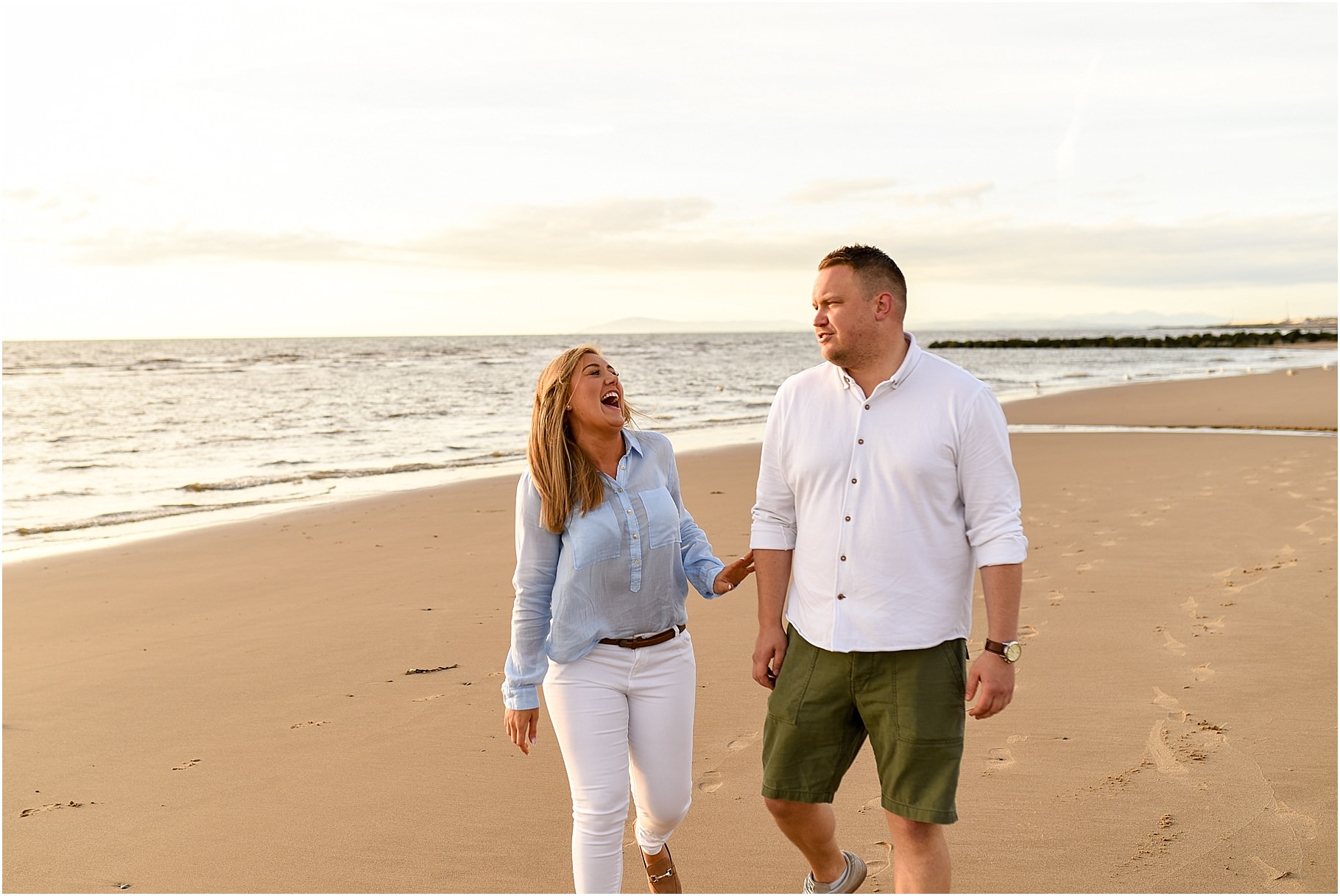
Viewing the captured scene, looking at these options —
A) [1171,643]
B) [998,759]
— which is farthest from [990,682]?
[1171,643]

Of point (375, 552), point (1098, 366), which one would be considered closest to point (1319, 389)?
point (1098, 366)

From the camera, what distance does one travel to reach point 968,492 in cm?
294

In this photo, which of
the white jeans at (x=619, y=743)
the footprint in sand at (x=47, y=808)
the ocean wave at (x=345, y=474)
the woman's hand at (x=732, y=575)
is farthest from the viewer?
the ocean wave at (x=345, y=474)

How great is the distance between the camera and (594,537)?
324 centimetres

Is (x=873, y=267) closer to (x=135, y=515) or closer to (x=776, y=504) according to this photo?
(x=776, y=504)

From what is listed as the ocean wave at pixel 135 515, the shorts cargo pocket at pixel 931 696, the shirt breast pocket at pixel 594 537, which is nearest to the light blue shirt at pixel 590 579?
the shirt breast pocket at pixel 594 537

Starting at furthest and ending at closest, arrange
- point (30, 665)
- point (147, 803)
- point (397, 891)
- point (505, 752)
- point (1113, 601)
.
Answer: point (1113, 601), point (30, 665), point (505, 752), point (147, 803), point (397, 891)

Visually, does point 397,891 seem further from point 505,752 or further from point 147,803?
point 147,803

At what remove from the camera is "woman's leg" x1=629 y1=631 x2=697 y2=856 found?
10.7 ft

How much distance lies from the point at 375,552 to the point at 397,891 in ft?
19.5

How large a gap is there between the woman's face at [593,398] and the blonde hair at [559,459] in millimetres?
20

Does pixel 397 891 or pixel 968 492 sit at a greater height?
pixel 968 492

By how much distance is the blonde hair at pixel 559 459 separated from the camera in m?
3.20

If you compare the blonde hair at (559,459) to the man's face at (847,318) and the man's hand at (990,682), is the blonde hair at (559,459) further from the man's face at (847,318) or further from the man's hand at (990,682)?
the man's hand at (990,682)
